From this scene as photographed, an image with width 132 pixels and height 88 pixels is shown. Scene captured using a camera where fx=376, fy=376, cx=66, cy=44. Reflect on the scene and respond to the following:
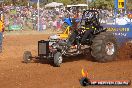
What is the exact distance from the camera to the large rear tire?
12.7 metres

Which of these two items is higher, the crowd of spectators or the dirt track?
the crowd of spectators

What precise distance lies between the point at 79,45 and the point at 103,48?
0.83 meters

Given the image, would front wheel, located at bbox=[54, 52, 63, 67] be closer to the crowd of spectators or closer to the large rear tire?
the large rear tire

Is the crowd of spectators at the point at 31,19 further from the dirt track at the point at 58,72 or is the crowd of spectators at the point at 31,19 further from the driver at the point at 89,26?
the dirt track at the point at 58,72

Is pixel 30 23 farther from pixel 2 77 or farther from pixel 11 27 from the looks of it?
pixel 2 77

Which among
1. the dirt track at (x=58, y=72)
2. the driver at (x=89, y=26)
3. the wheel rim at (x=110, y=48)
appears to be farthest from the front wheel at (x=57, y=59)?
the wheel rim at (x=110, y=48)

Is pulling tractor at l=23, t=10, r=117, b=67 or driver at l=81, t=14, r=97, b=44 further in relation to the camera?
driver at l=81, t=14, r=97, b=44

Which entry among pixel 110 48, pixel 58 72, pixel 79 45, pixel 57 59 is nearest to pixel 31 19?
pixel 110 48

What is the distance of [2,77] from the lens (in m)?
10.2

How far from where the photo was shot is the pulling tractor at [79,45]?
39.9ft

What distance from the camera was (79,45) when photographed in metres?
12.7

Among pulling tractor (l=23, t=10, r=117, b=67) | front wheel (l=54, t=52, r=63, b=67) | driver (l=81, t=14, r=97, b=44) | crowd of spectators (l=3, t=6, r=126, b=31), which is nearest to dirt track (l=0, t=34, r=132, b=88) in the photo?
front wheel (l=54, t=52, r=63, b=67)

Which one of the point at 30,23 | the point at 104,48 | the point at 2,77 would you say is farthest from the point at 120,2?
the point at 30,23

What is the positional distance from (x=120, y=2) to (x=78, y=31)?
8274 millimetres
